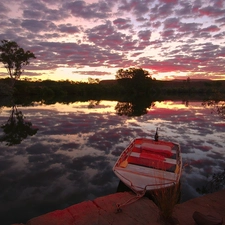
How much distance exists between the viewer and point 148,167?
8500 mm

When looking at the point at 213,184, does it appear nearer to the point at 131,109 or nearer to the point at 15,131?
the point at 15,131

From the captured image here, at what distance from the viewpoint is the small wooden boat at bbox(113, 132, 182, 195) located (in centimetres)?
705

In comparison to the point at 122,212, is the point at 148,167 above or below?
above

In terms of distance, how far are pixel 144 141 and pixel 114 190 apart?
4261 millimetres

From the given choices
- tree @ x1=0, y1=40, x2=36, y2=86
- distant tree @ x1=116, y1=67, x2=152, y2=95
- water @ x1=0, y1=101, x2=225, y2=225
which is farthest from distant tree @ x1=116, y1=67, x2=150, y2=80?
water @ x1=0, y1=101, x2=225, y2=225

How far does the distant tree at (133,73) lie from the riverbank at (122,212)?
305 ft

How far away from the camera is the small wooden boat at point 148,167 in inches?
278

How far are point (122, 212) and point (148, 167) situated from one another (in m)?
2.75

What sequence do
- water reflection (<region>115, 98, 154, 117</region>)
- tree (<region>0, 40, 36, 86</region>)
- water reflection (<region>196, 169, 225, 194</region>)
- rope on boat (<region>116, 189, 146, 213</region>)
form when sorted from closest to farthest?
rope on boat (<region>116, 189, 146, 213</region>), water reflection (<region>196, 169, 225, 194</region>), water reflection (<region>115, 98, 154, 117</region>), tree (<region>0, 40, 36, 86</region>)

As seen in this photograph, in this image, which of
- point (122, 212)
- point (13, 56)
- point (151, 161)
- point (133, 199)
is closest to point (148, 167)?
point (151, 161)

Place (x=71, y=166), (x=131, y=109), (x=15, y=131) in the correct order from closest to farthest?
(x=71, y=166), (x=15, y=131), (x=131, y=109)

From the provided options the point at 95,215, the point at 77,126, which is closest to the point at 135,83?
the point at 77,126

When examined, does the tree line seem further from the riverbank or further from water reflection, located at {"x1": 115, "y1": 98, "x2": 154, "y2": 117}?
the riverbank

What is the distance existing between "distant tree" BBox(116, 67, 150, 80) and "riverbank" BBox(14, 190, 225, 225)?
92983 millimetres
